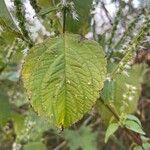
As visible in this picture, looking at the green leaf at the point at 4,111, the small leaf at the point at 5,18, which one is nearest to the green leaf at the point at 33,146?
the green leaf at the point at 4,111

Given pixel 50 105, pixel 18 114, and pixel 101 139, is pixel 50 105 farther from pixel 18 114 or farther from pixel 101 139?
pixel 101 139

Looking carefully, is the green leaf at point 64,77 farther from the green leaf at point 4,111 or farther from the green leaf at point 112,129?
the green leaf at point 4,111

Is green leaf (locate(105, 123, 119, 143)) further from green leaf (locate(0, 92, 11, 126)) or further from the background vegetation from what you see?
green leaf (locate(0, 92, 11, 126))

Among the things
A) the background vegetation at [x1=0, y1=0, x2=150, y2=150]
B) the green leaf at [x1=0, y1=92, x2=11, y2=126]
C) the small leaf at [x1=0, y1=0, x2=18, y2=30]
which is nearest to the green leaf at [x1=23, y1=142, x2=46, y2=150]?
the background vegetation at [x1=0, y1=0, x2=150, y2=150]

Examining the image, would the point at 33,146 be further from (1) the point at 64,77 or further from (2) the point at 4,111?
(1) the point at 64,77

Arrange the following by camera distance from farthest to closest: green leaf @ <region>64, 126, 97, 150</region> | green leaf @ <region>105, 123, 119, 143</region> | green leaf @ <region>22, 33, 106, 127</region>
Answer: green leaf @ <region>64, 126, 97, 150</region>
green leaf @ <region>105, 123, 119, 143</region>
green leaf @ <region>22, 33, 106, 127</region>

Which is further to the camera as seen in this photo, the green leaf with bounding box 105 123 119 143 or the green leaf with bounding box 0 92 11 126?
the green leaf with bounding box 0 92 11 126

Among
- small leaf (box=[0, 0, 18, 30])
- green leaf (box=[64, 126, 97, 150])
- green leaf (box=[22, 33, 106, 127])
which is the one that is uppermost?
small leaf (box=[0, 0, 18, 30])

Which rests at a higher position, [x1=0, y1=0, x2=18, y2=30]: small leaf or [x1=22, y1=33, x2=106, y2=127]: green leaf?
[x1=0, y1=0, x2=18, y2=30]: small leaf
